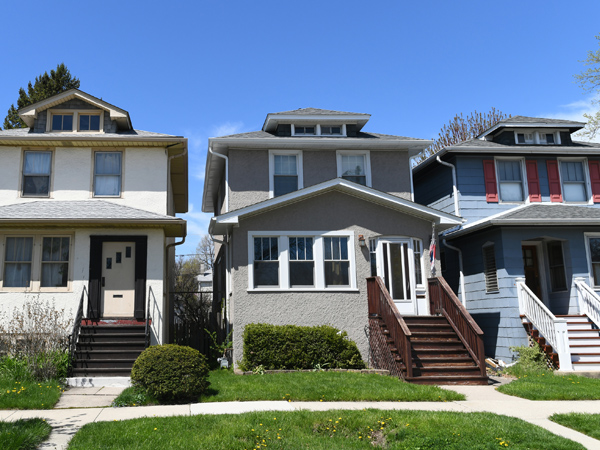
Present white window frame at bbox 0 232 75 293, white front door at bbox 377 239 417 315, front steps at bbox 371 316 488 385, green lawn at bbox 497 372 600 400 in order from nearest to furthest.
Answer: green lawn at bbox 497 372 600 400
front steps at bbox 371 316 488 385
white window frame at bbox 0 232 75 293
white front door at bbox 377 239 417 315

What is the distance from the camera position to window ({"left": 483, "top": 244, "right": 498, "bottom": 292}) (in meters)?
16.3

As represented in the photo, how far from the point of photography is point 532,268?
17.8 m

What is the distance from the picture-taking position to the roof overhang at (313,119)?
1731 centimetres

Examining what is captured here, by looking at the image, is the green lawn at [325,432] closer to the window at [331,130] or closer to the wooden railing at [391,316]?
the wooden railing at [391,316]

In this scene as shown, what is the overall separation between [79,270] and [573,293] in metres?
13.7

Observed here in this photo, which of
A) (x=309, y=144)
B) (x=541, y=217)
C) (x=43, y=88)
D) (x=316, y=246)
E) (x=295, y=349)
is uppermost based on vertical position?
(x=43, y=88)

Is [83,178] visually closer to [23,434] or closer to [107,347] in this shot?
[107,347]

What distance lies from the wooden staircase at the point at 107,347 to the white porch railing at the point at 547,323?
394 inches

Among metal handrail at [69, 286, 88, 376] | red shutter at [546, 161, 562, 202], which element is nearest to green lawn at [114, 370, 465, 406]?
metal handrail at [69, 286, 88, 376]

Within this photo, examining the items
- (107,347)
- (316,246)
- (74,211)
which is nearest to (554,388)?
(316,246)

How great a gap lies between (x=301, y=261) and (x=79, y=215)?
5.89 metres

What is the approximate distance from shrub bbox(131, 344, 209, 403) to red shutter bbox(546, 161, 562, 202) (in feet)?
43.8

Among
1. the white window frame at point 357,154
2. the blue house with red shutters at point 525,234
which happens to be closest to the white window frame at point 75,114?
the white window frame at point 357,154

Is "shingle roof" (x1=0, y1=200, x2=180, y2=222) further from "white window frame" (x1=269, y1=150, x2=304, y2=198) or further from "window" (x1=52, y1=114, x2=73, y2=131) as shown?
"white window frame" (x1=269, y1=150, x2=304, y2=198)
